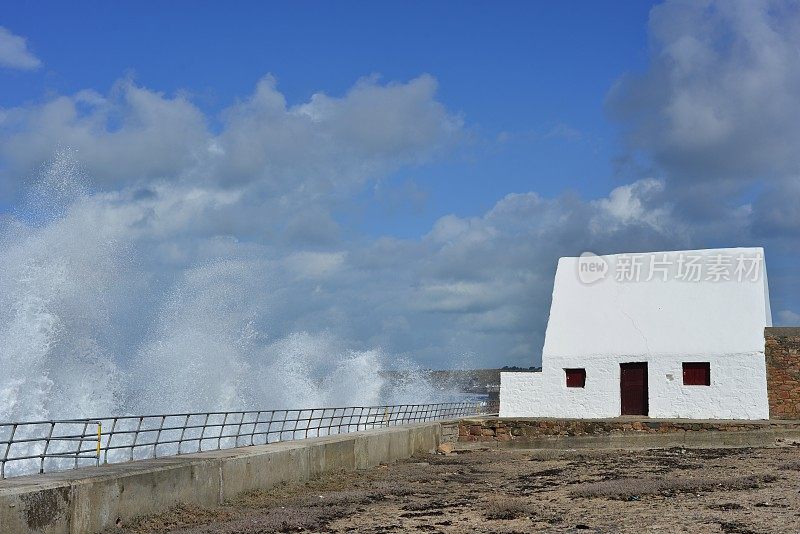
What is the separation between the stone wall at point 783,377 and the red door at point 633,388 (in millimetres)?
3540

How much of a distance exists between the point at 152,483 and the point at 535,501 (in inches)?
205

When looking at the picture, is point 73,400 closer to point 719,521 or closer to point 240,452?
point 240,452

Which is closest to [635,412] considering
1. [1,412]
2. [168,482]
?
[168,482]

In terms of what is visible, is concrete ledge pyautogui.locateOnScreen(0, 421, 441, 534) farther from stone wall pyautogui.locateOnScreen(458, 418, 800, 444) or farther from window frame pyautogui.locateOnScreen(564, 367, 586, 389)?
window frame pyautogui.locateOnScreen(564, 367, 586, 389)

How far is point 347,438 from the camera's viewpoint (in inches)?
672

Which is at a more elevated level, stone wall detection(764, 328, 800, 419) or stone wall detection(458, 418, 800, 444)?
stone wall detection(764, 328, 800, 419)

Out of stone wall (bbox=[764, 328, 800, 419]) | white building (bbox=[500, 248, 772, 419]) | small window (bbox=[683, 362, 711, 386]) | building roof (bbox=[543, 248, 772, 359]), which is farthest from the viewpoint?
building roof (bbox=[543, 248, 772, 359])

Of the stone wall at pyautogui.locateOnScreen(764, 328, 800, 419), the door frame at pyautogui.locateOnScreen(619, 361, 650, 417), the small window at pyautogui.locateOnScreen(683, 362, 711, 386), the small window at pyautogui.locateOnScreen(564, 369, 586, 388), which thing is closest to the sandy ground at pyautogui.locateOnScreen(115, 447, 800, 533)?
the stone wall at pyautogui.locateOnScreen(764, 328, 800, 419)

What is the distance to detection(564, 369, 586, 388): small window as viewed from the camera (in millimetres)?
27375

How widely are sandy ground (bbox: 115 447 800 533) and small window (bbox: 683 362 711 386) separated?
24.6 ft

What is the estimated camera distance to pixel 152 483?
10523mm

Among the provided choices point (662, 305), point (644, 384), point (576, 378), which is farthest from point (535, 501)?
point (662, 305)

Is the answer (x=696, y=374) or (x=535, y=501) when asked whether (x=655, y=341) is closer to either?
(x=696, y=374)

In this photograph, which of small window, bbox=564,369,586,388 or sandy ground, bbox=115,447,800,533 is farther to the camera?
small window, bbox=564,369,586,388
